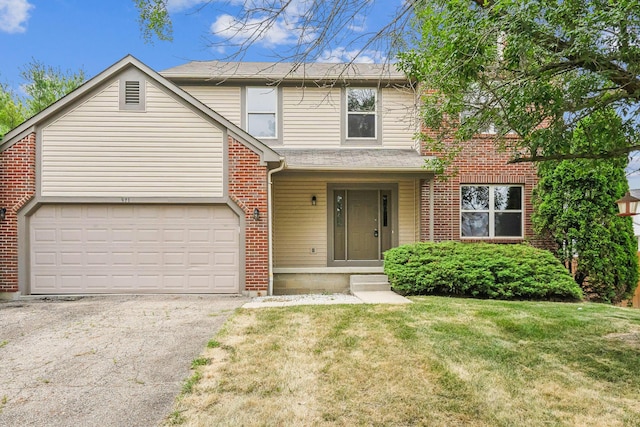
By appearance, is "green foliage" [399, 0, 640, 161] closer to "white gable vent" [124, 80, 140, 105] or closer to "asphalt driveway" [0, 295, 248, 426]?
"asphalt driveway" [0, 295, 248, 426]

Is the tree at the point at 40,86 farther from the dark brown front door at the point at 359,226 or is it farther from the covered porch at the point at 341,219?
the dark brown front door at the point at 359,226

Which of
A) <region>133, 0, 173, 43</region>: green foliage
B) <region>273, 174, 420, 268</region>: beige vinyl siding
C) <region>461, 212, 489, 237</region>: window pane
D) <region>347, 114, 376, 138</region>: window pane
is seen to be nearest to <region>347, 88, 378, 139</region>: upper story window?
<region>347, 114, 376, 138</region>: window pane

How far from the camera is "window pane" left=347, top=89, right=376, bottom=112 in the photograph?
34.7 feet

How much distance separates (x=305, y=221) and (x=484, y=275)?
478 centimetres

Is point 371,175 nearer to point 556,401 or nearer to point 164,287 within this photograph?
point 164,287

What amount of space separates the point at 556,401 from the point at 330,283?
650 cm

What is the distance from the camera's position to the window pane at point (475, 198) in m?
10.0

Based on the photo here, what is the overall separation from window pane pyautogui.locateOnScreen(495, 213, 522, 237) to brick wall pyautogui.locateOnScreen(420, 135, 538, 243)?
166mm

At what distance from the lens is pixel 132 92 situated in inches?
321

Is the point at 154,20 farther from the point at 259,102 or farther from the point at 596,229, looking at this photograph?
the point at 596,229

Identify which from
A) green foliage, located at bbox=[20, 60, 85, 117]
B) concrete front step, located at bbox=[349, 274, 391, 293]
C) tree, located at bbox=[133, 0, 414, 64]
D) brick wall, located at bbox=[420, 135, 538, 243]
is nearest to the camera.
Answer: tree, located at bbox=[133, 0, 414, 64]

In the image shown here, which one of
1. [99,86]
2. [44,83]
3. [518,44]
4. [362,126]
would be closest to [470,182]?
[362,126]

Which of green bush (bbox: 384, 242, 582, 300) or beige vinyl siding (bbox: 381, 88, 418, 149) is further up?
beige vinyl siding (bbox: 381, 88, 418, 149)

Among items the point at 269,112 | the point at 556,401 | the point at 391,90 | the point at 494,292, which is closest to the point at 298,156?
the point at 269,112
